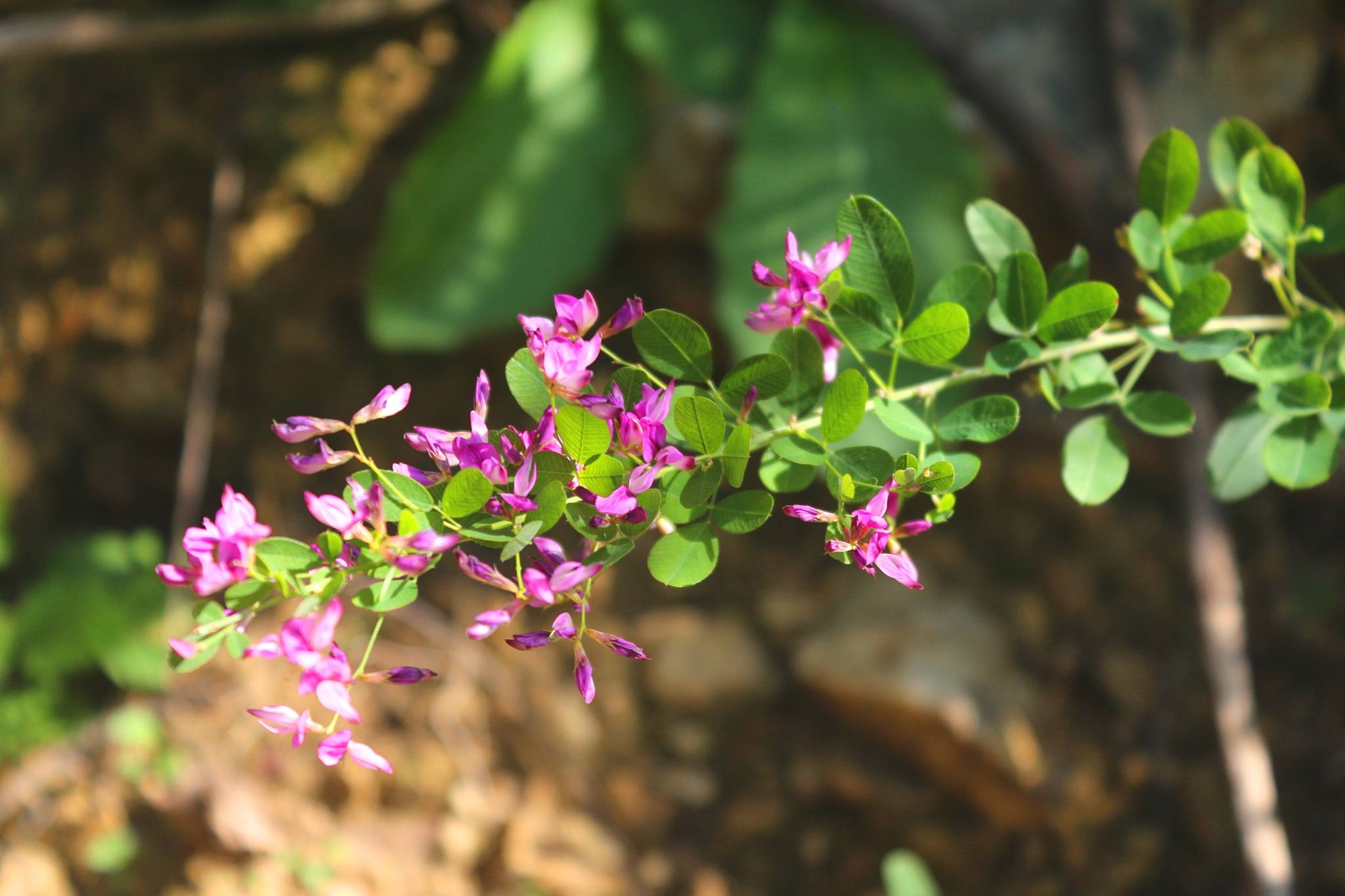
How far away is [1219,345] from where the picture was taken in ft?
2.40

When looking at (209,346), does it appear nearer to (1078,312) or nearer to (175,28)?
(175,28)

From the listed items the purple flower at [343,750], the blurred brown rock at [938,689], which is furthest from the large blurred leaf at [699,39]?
the purple flower at [343,750]

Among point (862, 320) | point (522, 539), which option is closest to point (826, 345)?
point (862, 320)

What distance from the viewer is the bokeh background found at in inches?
76.7

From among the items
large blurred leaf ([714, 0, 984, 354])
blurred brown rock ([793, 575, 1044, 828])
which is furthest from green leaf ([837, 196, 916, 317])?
blurred brown rock ([793, 575, 1044, 828])

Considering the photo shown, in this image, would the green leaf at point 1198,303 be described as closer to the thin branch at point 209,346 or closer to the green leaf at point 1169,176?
the green leaf at point 1169,176

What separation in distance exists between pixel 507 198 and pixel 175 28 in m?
0.78

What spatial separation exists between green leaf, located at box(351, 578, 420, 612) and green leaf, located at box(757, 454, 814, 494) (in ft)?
0.71

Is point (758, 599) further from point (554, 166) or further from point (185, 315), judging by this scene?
point (185, 315)

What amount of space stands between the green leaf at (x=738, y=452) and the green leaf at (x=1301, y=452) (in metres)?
0.44

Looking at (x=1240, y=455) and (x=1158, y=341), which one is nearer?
(x=1158, y=341)

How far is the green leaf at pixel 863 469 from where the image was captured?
24.5 inches

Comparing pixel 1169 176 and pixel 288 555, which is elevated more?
pixel 1169 176

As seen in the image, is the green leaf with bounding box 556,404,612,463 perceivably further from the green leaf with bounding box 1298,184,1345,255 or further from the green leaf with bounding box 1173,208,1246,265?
the green leaf with bounding box 1298,184,1345,255
